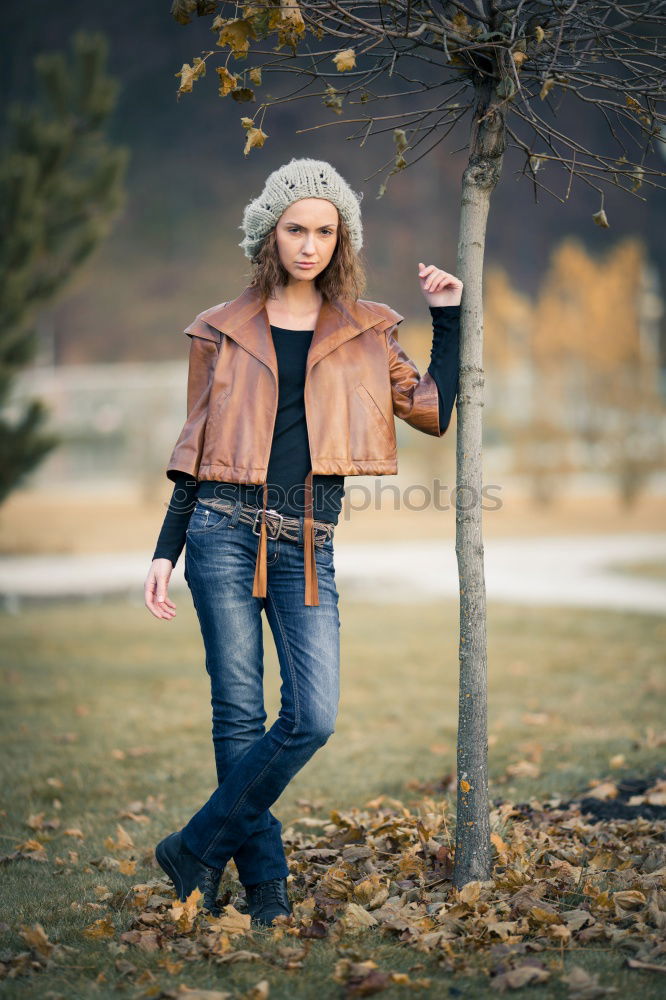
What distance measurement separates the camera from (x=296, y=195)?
9.74 ft

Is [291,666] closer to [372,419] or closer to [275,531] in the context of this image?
[275,531]

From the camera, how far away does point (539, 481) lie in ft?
69.3

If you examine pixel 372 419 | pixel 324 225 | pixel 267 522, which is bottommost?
pixel 267 522

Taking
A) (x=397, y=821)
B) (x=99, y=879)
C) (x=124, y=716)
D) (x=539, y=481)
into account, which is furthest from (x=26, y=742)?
(x=539, y=481)

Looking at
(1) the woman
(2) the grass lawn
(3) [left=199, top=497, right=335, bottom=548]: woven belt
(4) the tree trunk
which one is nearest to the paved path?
(2) the grass lawn

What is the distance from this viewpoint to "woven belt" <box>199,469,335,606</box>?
288 centimetres

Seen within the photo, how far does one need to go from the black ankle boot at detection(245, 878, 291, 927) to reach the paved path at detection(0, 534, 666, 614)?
24.6 feet

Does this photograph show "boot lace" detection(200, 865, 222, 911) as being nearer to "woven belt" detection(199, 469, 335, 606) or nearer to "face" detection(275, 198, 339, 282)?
"woven belt" detection(199, 469, 335, 606)

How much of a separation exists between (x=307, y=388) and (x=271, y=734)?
0.97 meters

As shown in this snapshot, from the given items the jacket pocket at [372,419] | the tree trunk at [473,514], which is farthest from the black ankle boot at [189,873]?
the jacket pocket at [372,419]

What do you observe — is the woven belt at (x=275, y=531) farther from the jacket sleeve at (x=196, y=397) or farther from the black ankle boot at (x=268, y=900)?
the black ankle boot at (x=268, y=900)

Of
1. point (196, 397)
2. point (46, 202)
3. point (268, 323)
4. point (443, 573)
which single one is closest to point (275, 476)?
point (196, 397)

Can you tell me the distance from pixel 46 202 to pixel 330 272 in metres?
7.27

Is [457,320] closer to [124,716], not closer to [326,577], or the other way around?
[326,577]
